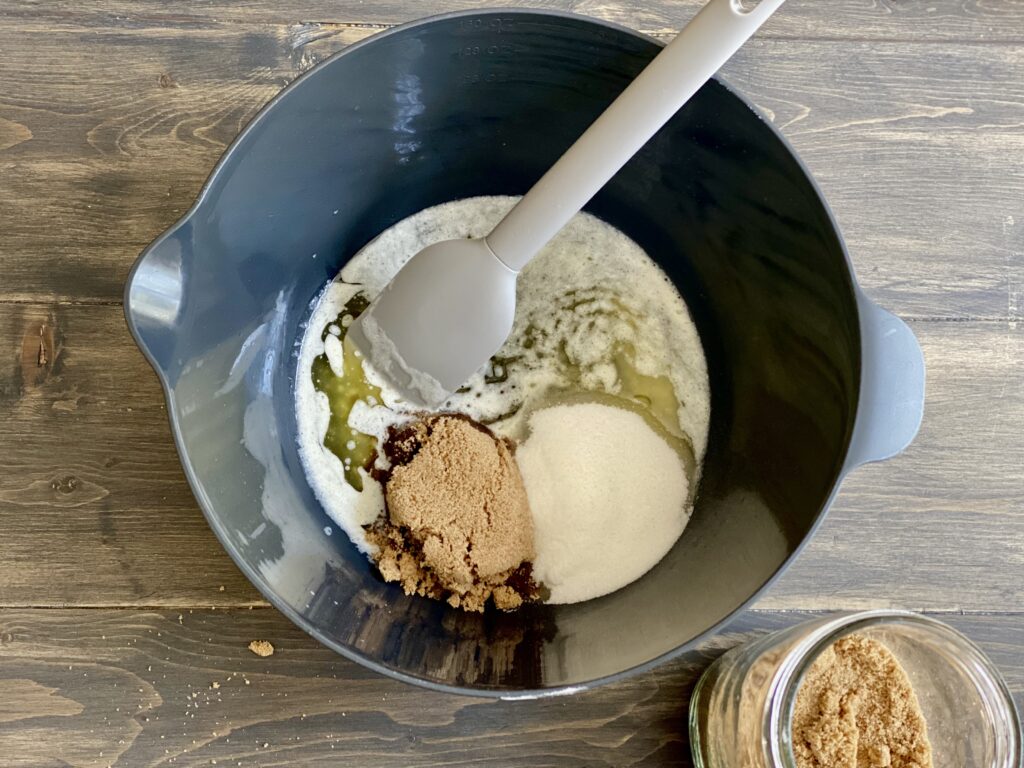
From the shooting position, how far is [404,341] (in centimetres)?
85

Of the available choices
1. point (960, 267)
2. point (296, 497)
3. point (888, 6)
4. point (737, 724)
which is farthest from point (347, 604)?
point (888, 6)

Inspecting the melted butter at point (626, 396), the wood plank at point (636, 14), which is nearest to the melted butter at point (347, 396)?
the melted butter at point (626, 396)

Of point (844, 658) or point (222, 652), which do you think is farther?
point (222, 652)

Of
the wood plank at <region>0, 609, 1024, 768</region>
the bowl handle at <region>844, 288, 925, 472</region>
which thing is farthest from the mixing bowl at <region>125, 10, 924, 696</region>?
the wood plank at <region>0, 609, 1024, 768</region>

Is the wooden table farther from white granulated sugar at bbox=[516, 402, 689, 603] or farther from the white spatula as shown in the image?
the white spatula

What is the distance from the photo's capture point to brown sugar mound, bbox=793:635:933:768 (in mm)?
706

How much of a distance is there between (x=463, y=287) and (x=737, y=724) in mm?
471

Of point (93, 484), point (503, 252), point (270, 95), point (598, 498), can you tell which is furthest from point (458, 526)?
point (270, 95)

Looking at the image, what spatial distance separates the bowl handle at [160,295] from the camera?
24.2 inches

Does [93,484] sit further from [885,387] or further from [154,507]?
[885,387]

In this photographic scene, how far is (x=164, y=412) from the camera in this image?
33.5 inches

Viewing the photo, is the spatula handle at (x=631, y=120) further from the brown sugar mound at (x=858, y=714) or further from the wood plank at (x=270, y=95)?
the brown sugar mound at (x=858, y=714)

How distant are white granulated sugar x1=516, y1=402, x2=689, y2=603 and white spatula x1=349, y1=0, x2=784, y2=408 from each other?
0.39 ft

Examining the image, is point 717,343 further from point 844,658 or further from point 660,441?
point 844,658
